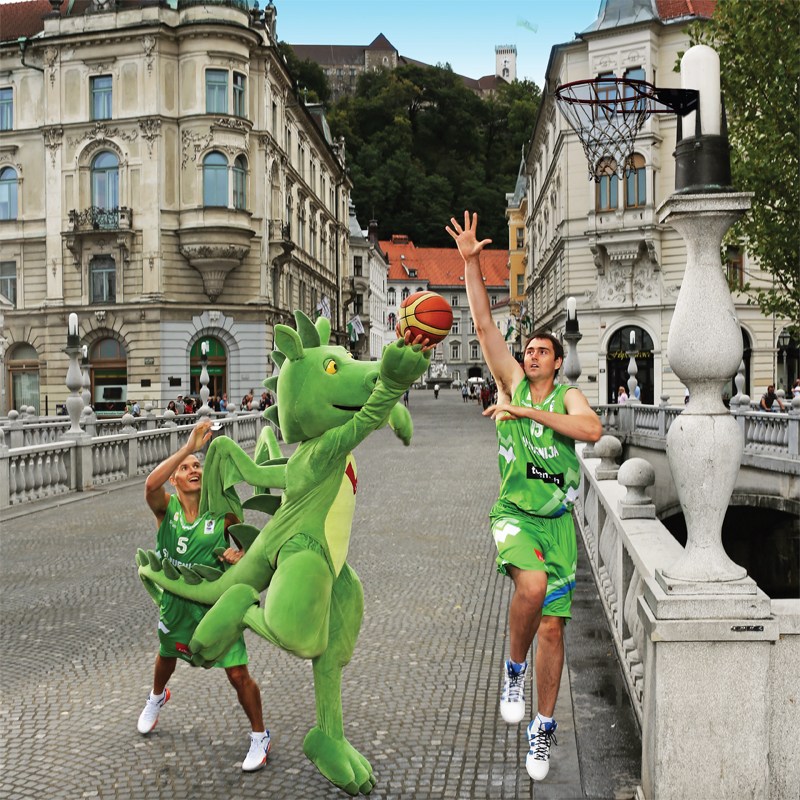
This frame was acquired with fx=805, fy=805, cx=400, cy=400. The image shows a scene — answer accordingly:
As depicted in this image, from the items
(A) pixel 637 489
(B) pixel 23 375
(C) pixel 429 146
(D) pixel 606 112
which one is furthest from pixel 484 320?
(C) pixel 429 146

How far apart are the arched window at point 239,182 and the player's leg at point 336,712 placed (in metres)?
32.1

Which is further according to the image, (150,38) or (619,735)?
(150,38)

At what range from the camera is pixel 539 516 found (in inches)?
163

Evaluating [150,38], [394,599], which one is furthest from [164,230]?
[394,599]

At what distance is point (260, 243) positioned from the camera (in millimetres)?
35438

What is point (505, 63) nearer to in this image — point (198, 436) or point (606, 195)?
point (606, 195)

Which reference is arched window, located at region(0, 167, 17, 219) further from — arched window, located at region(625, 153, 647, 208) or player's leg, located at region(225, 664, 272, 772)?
player's leg, located at region(225, 664, 272, 772)

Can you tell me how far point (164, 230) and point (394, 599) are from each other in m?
29.9

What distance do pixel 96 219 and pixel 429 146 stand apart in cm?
7686

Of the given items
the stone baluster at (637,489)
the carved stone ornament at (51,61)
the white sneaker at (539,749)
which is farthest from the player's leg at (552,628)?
the carved stone ornament at (51,61)

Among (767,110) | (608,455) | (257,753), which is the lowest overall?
(257,753)

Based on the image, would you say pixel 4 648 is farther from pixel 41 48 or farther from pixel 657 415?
pixel 41 48

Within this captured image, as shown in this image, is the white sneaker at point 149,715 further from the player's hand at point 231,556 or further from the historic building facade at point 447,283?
the historic building facade at point 447,283

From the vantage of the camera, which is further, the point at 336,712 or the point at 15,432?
the point at 15,432
